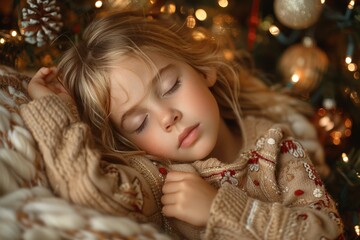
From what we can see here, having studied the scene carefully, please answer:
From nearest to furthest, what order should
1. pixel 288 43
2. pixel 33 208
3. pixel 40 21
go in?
pixel 33 208 → pixel 40 21 → pixel 288 43

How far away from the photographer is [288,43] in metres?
1.74

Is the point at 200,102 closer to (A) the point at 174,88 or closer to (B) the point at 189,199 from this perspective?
(A) the point at 174,88

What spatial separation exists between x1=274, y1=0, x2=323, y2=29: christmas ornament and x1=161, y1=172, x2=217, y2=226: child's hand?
0.56 metres

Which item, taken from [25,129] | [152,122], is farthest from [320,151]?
[25,129]

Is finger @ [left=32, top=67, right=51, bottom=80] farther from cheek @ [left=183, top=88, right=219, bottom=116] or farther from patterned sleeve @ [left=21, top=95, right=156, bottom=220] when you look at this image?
cheek @ [left=183, top=88, right=219, bottom=116]

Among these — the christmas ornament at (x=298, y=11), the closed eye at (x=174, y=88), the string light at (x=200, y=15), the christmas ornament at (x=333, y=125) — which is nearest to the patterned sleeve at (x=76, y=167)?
the closed eye at (x=174, y=88)

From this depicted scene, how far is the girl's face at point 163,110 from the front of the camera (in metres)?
1.09

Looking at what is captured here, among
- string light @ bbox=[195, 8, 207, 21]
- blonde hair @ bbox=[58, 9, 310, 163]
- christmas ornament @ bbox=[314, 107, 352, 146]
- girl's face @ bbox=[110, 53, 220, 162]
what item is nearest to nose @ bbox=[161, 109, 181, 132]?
girl's face @ bbox=[110, 53, 220, 162]

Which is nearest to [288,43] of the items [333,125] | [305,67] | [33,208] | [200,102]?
[305,67]

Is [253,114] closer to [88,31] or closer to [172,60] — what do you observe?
[172,60]

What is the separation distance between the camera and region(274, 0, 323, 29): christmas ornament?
1.24m

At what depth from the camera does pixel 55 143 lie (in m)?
0.89

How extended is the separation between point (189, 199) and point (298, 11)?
625 mm

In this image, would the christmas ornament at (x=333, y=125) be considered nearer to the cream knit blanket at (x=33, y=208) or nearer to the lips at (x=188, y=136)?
the lips at (x=188, y=136)
